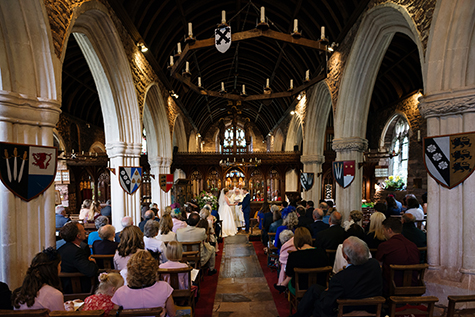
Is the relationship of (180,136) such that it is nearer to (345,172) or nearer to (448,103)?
(345,172)

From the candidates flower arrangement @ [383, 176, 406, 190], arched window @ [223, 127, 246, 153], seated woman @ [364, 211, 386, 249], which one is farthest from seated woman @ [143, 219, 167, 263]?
flower arrangement @ [383, 176, 406, 190]

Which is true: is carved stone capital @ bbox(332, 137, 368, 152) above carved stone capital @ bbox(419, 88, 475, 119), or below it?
below

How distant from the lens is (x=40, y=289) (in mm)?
2043

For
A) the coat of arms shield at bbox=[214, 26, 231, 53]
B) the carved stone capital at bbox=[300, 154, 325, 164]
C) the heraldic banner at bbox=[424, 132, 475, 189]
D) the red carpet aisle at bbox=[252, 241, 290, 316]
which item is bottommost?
the red carpet aisle at bbox=[252, 241, 290, 316]

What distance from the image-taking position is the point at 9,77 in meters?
3.12

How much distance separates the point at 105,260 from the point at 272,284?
2.60 metres

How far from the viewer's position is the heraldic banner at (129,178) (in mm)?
6405

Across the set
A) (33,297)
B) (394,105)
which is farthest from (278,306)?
(394,105)

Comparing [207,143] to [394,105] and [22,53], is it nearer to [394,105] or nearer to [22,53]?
[394,105]

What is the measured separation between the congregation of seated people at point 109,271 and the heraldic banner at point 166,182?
513 cm

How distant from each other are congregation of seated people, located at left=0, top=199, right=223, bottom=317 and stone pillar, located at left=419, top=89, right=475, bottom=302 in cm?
290

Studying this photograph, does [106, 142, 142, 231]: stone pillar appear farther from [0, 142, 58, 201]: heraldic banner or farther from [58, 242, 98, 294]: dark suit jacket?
[58, 242, 98, 294]: dark suit jacket

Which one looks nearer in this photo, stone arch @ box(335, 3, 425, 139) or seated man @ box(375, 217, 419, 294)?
seated man @ box(375, 217, 419, 294)

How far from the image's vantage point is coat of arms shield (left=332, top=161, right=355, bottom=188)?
629 cm
